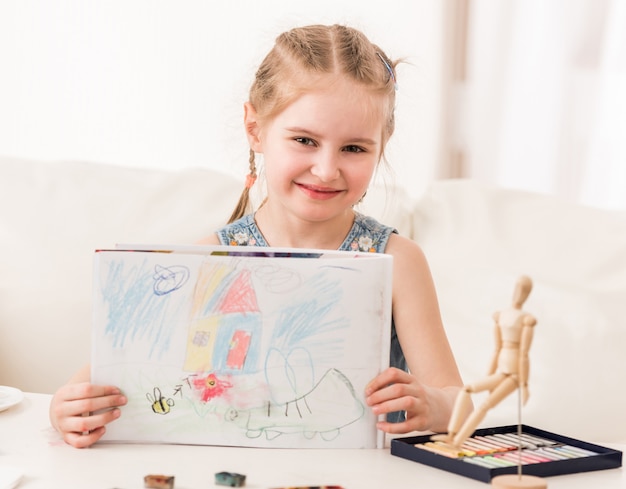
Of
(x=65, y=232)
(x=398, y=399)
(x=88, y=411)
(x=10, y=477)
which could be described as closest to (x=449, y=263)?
(x=65, y=232)

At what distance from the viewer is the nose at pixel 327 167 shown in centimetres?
115

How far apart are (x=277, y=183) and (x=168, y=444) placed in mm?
415

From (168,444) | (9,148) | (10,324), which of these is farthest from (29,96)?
(168,444)

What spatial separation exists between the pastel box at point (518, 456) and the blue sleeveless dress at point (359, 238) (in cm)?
43

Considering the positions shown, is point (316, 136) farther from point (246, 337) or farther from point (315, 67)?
point (246, 337)

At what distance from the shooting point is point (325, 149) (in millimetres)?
1158

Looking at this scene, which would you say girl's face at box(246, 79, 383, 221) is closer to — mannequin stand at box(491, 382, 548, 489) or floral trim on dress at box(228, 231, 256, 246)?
floral trim on dress at box(228, 231, 256, 246)

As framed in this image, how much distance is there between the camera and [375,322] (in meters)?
0.91

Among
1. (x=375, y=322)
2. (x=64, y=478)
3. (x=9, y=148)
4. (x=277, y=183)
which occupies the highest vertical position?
(x=9, y=148)

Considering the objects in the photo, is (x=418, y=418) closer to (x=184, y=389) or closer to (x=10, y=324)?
(x=184, y=389)

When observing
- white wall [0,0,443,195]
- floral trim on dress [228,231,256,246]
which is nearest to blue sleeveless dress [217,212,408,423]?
floral trim on dress [228,231,256,246]

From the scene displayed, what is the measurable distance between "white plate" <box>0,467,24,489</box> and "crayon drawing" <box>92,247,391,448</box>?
5.1 inches

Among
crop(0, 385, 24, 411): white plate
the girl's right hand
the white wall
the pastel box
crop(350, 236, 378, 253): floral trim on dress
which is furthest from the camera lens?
the white wall

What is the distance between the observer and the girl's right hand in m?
0.91
